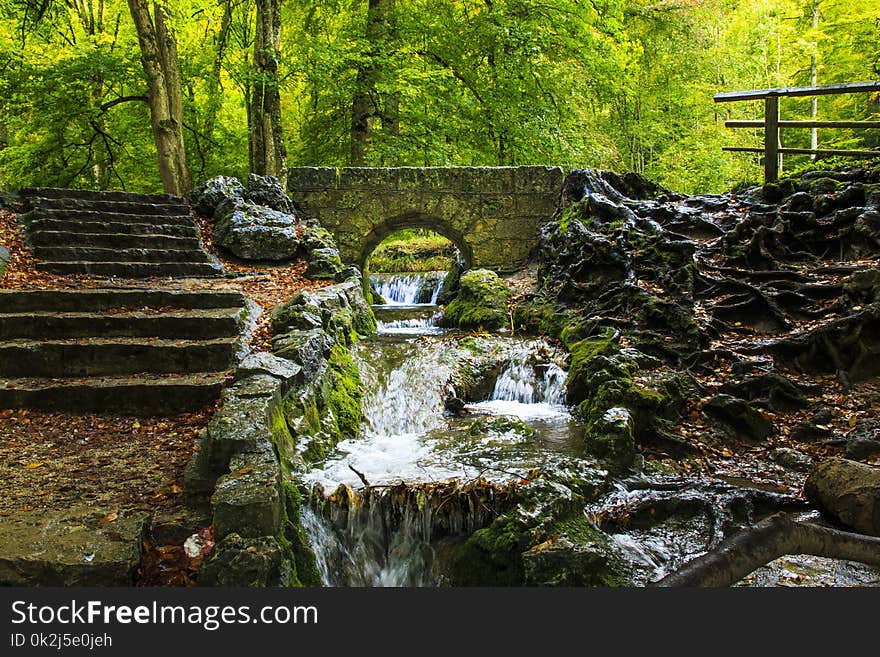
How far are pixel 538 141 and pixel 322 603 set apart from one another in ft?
43.1

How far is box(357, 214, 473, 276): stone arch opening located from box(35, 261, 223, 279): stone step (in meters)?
3.86

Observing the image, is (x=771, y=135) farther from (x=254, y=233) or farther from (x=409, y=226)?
(x=254, y=233)

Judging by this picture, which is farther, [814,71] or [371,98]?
[814,71]

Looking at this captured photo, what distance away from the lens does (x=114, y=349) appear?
540 centimetres

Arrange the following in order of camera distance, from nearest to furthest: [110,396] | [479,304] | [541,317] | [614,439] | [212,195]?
1. [110,396]
2. [614,439]
3. [541,317]
4. [479,304]
5. [212,195]

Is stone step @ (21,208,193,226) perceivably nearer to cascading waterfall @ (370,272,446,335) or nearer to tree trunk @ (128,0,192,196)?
tree trunk @ (128,0,192,196)

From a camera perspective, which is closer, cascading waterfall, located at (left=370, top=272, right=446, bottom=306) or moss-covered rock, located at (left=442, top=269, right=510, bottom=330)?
moss-covered rock, located at (left=442, top=269, right=510, bottom=330)

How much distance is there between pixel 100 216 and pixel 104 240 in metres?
0.91

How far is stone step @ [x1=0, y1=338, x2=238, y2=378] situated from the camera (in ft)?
17.2

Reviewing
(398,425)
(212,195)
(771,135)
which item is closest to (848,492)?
(398,425)

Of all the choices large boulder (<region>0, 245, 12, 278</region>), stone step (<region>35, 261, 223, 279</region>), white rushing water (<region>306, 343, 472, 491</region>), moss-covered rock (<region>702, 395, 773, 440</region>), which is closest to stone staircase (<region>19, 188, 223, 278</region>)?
stone step (<region>35, 261, 223, 279</region>)

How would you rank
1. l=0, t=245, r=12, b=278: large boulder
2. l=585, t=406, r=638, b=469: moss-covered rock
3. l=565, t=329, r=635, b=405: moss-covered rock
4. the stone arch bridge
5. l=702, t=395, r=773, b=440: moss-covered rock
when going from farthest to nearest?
the stone arch bridge → l=0, t=245, r=12, b=278: large boulder → l=565, t=329, r=635, b=405: moss-covered rock → l=702, t=395, r=773, b=440: moss-covered rock → l=585, t=406, r=638, b=469: moss-covered rock

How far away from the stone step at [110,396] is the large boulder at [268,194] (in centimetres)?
667

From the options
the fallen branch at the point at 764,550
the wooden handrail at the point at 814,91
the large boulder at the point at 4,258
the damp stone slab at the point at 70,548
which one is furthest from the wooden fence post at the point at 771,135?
the large boulder at the point at 4,258
